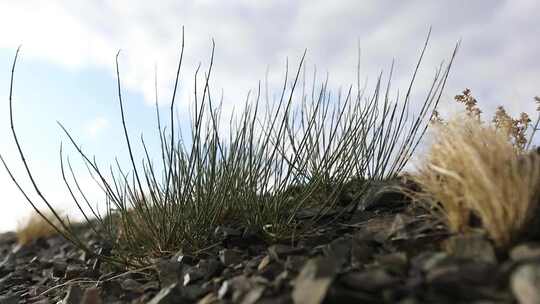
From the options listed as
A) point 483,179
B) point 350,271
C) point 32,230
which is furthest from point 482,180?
point 32,230

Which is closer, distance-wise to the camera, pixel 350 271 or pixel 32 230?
pixel 350 271

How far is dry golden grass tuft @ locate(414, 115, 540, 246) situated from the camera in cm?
127

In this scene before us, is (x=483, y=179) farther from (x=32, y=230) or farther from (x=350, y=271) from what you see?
(x=32, y=230)

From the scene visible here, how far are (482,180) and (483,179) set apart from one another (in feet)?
0.03

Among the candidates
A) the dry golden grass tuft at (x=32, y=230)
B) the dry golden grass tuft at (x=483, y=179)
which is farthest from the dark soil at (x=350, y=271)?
the dry golden grass tuft at (x=32, y=230)

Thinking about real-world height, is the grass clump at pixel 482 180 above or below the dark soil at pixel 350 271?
above

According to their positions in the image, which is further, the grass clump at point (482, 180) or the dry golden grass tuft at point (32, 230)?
the dry golden grass tuft at point (32, 230)

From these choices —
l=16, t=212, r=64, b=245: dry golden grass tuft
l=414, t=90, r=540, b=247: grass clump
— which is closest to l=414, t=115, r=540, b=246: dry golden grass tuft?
l=414, t=90, r=540, b=247: grass clump

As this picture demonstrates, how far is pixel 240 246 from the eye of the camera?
85.3 inches

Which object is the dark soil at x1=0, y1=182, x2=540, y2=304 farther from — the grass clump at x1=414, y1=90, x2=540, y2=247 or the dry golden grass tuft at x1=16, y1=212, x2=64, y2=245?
the dry golden grass tuft at x1=16, y1=212, x2=64, y2=245

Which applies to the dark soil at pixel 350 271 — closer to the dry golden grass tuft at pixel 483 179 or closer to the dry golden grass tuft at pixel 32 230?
the dry golden grass tuft at pixel 483 179

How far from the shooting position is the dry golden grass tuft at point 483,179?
1.27m

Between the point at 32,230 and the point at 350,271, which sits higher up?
the point at 32,230

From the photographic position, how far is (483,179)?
1305 mm
